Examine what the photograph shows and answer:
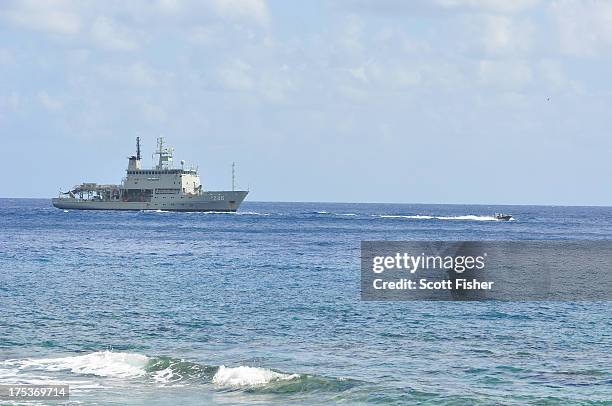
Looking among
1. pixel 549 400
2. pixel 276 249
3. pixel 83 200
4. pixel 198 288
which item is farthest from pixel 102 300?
pixel 83 200

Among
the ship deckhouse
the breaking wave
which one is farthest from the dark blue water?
the ship deckhouse

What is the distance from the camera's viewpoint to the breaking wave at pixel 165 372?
2119 cm

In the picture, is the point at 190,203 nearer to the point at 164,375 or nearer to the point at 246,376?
the point at 164,375

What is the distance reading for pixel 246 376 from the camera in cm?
2184

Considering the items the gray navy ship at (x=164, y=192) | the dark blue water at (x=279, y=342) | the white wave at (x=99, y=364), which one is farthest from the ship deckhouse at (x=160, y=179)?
the white wave at (x=99, y=364)

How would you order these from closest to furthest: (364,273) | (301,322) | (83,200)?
(301,322) → (364,273) → (83,200)

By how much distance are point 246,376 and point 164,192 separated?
125961mm

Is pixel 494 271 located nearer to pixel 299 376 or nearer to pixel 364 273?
pixel 364 273

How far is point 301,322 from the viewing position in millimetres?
30500

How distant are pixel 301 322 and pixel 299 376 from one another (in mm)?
8611

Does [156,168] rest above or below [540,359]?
above

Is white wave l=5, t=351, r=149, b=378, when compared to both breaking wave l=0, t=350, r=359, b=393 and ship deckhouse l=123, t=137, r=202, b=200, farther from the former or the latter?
ship deckhouse l=123, t=137, r=202, b=200

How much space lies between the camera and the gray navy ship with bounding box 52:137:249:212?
473 feet

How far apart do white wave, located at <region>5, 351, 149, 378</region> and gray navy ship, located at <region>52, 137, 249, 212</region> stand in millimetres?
119106
